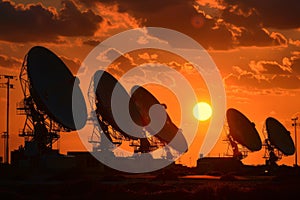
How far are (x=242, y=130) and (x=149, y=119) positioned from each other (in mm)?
27444

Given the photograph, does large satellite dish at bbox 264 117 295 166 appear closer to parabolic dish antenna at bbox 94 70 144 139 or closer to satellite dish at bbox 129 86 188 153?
satellite dish at bbox 129 86 188 153

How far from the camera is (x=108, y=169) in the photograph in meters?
131

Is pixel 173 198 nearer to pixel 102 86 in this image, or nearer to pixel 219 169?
pixel 102 86

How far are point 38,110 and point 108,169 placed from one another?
95.9 ft

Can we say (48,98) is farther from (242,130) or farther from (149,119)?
(242,130)

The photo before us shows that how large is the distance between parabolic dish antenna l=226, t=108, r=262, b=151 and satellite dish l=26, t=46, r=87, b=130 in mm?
41944

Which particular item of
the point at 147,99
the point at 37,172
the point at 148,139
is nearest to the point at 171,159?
the point at 148,139

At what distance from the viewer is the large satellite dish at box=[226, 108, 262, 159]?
5571 inches

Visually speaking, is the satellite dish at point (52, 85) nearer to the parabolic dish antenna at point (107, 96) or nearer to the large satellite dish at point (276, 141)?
the parabolic dish antenna at point (107, 96)

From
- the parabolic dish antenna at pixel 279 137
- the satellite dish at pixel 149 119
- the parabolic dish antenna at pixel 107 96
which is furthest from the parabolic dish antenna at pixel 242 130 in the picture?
the parabolic dish antenna at pixel 107 96

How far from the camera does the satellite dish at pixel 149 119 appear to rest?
120 metres

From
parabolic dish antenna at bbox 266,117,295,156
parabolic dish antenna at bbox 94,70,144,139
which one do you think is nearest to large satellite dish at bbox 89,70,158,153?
parabolic dish antenna at bbox 94,70,144,139

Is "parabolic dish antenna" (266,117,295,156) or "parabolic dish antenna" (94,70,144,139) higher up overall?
"parabolic dish antenna" (94,70,144,139)

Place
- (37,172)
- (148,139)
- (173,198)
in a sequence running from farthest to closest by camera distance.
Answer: (148,139)
(37,172)
(173,198)
